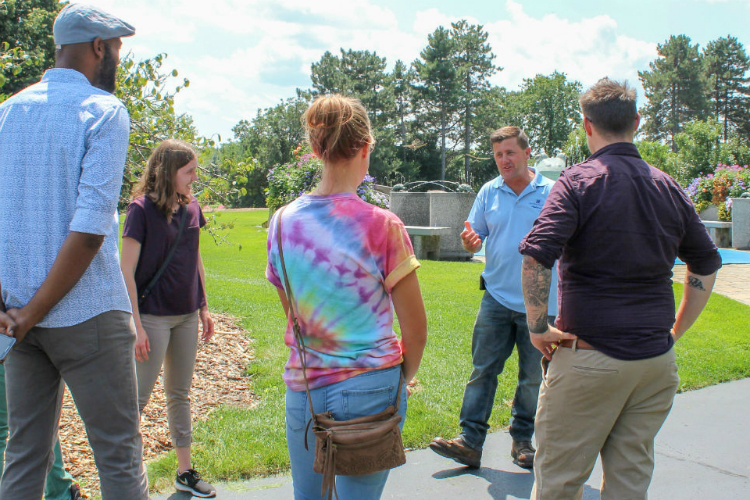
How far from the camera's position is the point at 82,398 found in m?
2.22

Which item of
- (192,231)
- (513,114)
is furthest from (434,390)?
(513,114)

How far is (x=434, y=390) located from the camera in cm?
528

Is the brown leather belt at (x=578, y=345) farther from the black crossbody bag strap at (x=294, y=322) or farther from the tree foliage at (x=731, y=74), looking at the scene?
the tree foliage at (x=731, y=74)

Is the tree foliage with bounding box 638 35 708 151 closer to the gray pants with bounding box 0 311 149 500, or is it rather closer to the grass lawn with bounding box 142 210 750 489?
the grass lawn with bounding box 142 210 750 489

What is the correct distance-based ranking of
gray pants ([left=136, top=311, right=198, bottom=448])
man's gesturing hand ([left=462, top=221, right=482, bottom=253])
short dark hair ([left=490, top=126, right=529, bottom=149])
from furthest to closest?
short dark hair ([left=490, top=126, right=529, bottom=149]), man's gesturing hand ([left=462, top=221, right=482, bottom=253]), gray pants ([left=136, top=311, right=198, bottom=448])

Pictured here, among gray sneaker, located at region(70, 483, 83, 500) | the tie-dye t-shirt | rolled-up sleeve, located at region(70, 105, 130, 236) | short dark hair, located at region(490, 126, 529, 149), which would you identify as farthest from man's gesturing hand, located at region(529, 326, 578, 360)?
gray sneaker, located at region(70, 483, 83, 500)

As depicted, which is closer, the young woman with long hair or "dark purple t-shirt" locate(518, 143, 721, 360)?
"dark purple t-shirt" locate(518, 143, 721, 360)

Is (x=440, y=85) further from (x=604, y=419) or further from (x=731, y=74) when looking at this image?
(x=604, y=419)

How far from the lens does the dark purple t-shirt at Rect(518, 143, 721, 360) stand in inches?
95.0

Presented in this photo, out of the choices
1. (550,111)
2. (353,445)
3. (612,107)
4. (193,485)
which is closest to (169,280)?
(193,485)

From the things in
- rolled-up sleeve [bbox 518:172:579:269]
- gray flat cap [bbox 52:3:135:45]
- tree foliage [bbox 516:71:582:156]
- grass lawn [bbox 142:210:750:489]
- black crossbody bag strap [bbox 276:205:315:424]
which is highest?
tree foliage [bbox 516:71:582:156]

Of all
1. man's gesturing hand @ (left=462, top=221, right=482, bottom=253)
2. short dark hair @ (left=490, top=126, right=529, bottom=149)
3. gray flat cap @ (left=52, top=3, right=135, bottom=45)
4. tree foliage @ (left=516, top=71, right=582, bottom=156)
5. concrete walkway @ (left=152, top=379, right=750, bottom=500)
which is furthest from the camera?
tree foliage @ (left=516, top=71, right=582, bottom=156)

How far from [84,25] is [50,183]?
1.91 feet

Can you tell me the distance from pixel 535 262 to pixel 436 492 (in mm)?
1750
